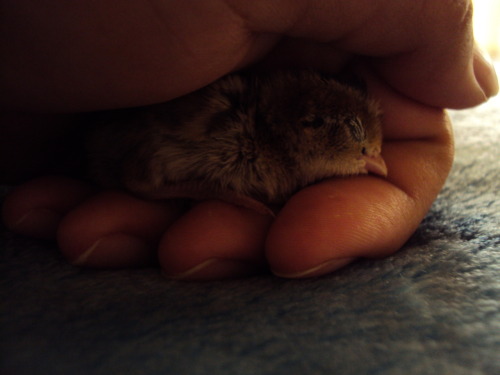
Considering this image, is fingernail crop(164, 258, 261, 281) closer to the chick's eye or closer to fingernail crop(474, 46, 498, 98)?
the chick's eye

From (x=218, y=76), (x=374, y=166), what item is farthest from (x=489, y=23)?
(x=218, y=76)

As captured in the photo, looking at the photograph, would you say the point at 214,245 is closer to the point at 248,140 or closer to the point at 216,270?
the point at 216,270

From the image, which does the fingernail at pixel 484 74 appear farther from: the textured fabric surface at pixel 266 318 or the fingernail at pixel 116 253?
the fingernail at pixel 116 253

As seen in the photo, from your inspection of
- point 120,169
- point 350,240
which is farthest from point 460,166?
point 120,169

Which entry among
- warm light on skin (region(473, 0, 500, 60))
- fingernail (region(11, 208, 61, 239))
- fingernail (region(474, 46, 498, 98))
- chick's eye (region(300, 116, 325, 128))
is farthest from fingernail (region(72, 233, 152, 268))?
warm light on skin (region(473, 0, 500, 60))

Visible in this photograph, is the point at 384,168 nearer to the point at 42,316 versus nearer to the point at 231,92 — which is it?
the point at 231,92

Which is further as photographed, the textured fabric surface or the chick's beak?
the chick's beak

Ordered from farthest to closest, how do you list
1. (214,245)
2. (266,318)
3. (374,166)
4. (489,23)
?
(489,23) < (374,166) < (214,245) < (266,318)
